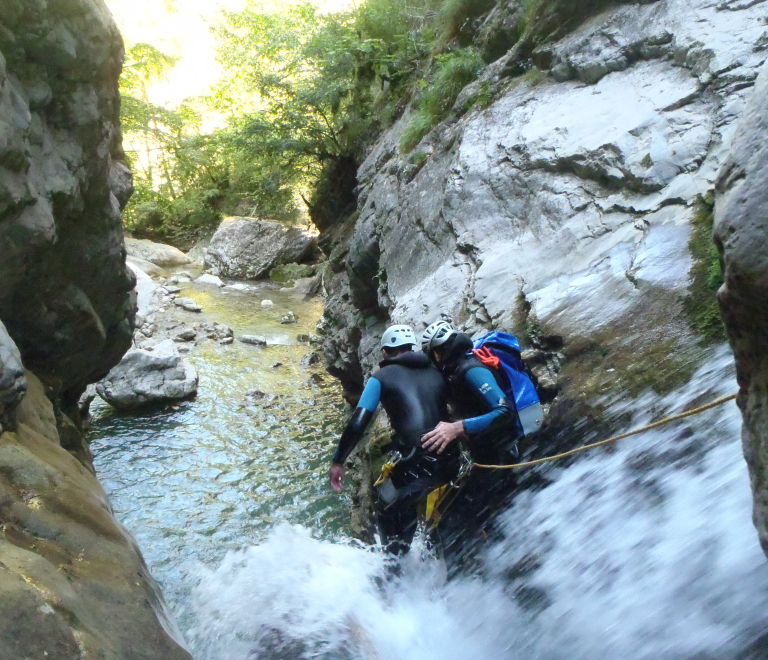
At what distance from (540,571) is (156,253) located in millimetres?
25839

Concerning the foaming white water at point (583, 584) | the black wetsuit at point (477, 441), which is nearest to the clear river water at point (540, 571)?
the foaming white water at point (583, 584)

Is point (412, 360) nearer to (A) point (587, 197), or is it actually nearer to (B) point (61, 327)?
(A) point (587, 197)

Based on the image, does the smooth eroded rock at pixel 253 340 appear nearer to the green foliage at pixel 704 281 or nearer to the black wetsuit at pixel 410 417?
the black wetsuit at pixel 410 417

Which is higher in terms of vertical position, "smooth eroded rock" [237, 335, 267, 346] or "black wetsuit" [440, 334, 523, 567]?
"smooth eroded rock" [237, 335, 267, 346]

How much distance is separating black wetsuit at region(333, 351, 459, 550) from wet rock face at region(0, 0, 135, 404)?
126 inches

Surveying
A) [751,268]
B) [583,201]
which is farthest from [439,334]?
[751,268]

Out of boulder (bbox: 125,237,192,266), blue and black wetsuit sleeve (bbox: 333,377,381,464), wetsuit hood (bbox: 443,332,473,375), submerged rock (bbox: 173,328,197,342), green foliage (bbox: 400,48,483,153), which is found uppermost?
boulder (bbox: 125,237,192,266)

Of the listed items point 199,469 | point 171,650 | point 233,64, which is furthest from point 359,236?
point 233,64

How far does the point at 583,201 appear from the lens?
7.46m

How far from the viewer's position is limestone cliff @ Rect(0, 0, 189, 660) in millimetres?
3244

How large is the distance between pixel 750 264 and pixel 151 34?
3534 cm

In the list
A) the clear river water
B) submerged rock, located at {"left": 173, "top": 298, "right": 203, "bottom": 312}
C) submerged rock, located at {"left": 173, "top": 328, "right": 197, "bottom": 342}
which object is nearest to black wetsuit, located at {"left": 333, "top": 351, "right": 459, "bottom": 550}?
the clear river water

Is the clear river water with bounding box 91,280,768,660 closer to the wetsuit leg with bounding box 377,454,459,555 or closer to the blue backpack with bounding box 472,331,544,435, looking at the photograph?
the wetsuit leg with bounding box 377,454,459,555

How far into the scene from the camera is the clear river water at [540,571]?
3.66 meters
